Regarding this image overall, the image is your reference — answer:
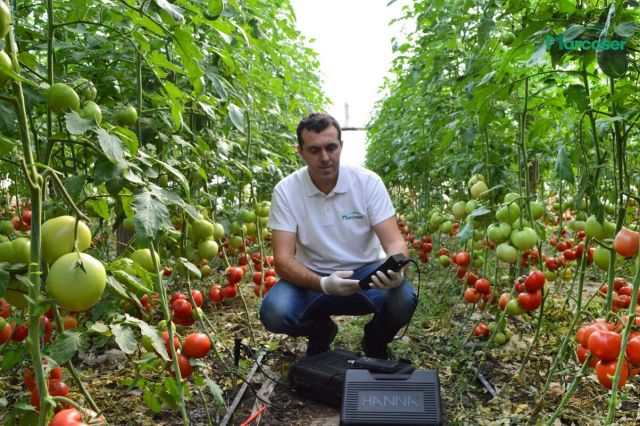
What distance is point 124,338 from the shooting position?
3.66ft

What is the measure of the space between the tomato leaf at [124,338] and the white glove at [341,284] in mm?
1246

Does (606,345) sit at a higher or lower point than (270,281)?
higher

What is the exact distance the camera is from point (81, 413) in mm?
955

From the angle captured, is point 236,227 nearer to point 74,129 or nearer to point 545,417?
point 545,417

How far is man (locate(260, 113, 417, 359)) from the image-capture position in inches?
99.9

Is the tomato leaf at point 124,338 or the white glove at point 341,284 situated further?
the white glove at point 341,284

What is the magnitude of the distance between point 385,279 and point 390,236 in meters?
0.48

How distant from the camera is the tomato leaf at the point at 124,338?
109 cm

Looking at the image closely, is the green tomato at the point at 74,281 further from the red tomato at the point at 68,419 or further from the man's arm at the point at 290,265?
the man's arm at the point at 290,265

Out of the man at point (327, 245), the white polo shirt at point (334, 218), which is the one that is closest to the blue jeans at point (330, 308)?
the man at point (327, 245)

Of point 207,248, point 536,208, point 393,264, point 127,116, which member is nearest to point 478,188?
point 536,208

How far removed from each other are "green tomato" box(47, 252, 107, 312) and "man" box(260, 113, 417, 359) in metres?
1.56

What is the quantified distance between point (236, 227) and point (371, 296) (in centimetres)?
102

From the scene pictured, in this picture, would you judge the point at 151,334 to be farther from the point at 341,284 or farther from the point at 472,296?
the point at 472,296
